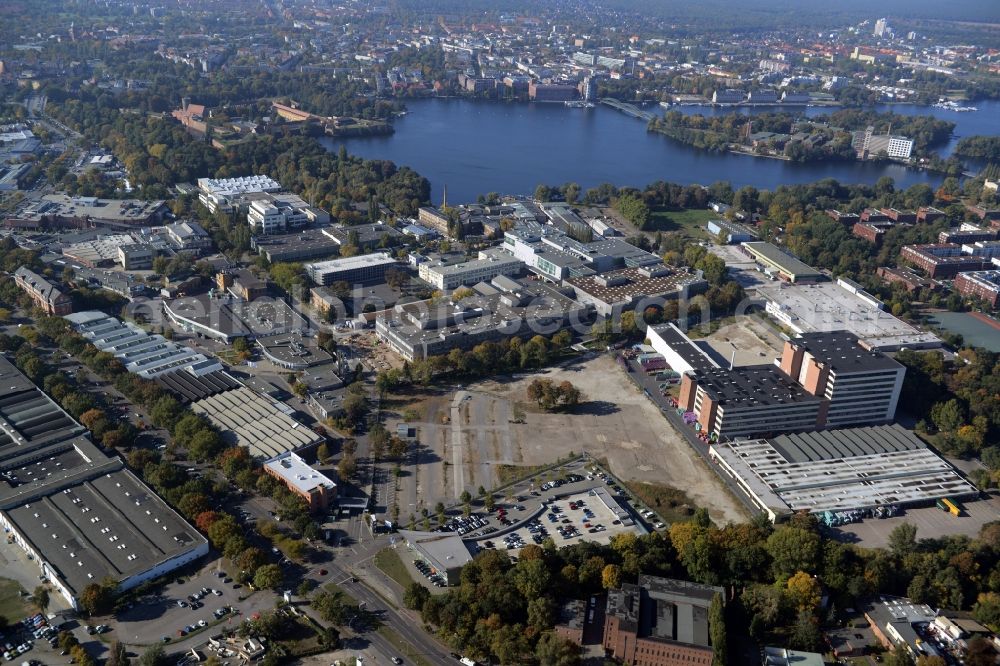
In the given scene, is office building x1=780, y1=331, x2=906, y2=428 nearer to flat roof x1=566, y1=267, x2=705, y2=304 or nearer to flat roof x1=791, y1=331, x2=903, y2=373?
flat roof x1=791, y1=331, x2=903, y2=373

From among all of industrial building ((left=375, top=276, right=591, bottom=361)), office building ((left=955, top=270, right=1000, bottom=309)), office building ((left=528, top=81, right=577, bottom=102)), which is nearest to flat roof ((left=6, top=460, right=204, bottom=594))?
industrial building ((left=375, top=276, right=591, bottom=361))

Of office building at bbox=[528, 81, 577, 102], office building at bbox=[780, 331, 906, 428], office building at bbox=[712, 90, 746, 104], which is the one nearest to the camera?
office building at bbox=[780, 331, 906, 428]

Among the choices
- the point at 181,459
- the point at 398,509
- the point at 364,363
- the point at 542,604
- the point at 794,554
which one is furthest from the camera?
the point at 364,363

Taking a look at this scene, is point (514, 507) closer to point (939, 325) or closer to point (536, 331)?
point (536, 331)

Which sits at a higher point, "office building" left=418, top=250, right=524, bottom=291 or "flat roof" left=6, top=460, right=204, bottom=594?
"office building" left=418, top=250, right=524, bottom=291

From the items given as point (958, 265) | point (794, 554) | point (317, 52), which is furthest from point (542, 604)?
point (317, 52)

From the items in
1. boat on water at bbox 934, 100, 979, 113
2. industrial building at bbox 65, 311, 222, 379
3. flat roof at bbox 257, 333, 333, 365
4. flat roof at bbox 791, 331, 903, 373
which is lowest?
flat roof at bbox 257, 333, 333, 365

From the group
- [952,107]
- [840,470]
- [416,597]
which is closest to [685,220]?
[840,470]
